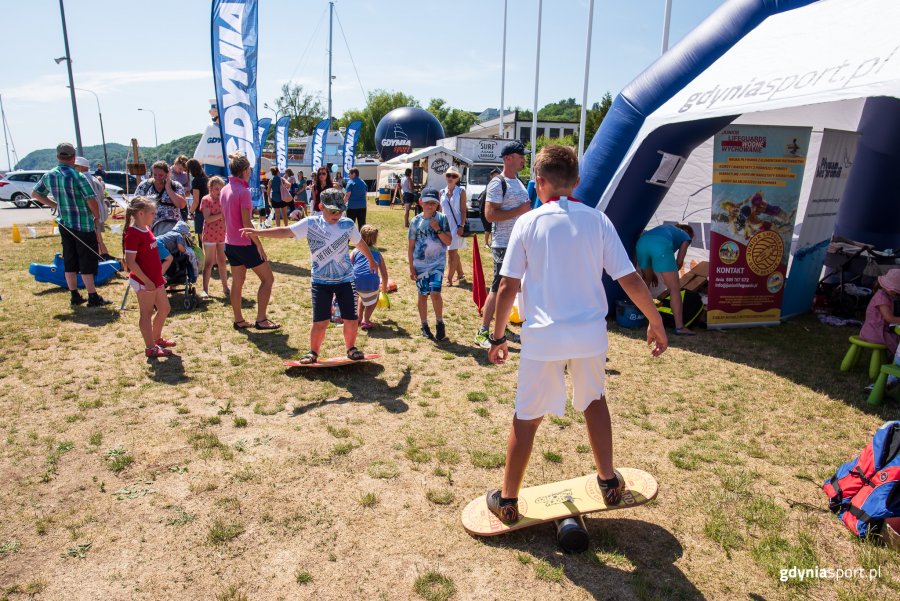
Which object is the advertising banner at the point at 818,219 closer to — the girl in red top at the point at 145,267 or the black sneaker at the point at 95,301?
the girl in red top at the point at 145,267

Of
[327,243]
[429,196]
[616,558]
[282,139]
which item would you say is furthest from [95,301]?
[282,139]

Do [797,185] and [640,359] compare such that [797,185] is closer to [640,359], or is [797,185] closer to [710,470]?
[640,359]

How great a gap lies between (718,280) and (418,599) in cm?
607

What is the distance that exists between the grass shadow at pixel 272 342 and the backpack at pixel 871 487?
190 inches

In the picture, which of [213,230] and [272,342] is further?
[213,230]

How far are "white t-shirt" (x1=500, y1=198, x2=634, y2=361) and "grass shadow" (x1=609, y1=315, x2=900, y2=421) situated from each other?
356 cm

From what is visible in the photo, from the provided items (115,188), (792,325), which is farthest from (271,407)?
(115,188)

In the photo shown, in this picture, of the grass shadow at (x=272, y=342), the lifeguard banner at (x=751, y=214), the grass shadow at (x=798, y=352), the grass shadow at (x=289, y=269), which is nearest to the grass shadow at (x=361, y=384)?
→ the grass shadow at (x=272, y=342)

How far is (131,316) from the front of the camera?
→ 7.37m

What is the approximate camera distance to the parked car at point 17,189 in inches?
1008

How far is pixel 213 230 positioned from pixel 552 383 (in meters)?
6.82

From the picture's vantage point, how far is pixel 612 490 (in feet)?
10.0

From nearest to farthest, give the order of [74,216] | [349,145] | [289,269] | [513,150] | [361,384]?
[361,384] < [513,150] < [74,216] < [289,269] < [349,145]

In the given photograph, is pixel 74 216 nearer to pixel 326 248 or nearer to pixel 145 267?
pixel 145 267
